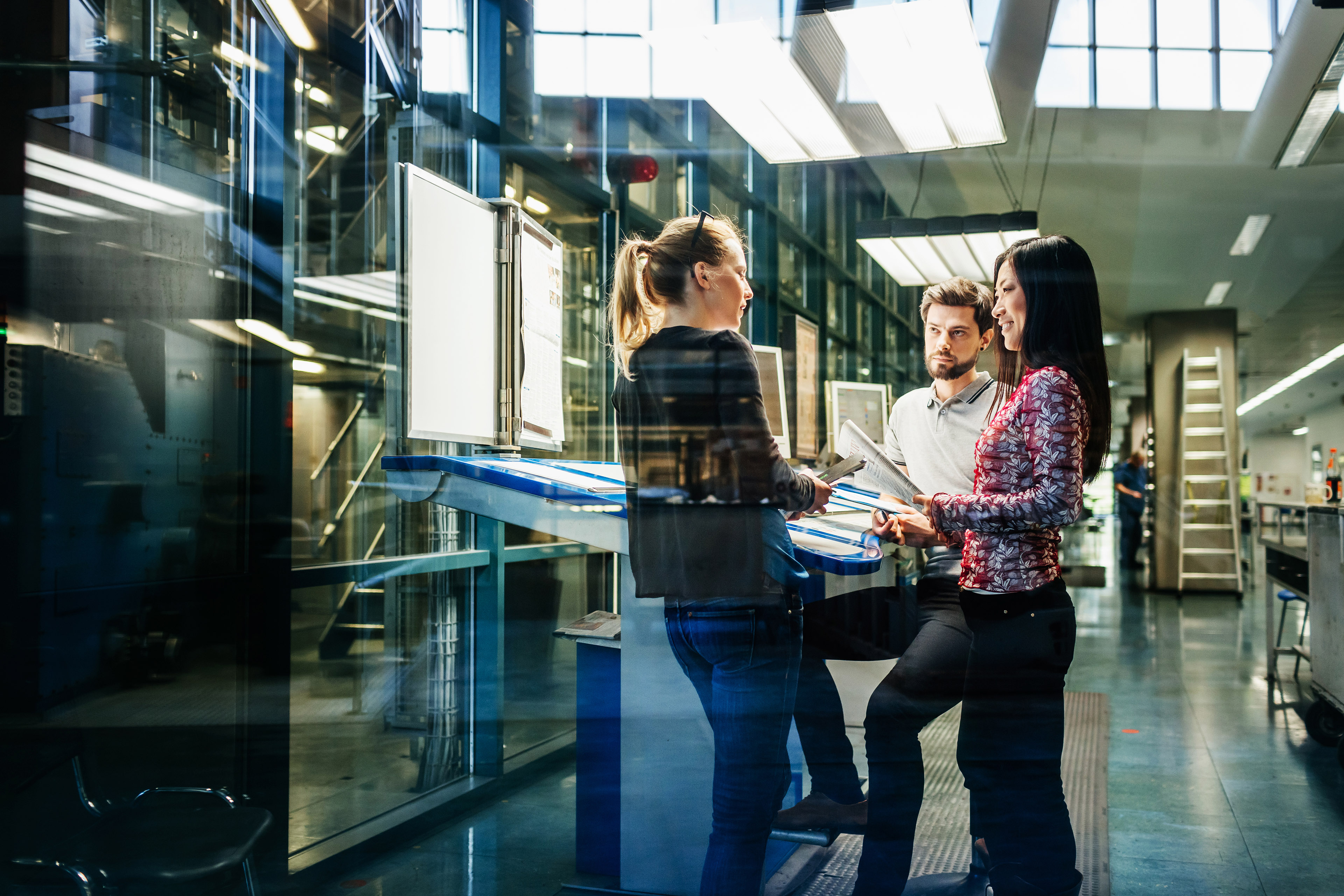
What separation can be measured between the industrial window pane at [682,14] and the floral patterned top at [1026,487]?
1.30 meters

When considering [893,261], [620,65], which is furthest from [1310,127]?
[620,65]

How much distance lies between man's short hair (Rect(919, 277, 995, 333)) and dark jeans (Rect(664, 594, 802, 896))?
0.68 m

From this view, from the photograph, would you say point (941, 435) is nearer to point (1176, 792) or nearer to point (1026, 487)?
point (1026, 487)

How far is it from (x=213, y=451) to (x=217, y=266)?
452mm

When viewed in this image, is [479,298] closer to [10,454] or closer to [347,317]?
[347,317]

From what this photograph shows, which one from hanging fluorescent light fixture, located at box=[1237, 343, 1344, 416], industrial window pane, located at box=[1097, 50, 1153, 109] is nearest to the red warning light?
industrial window pane, located at box=[1097, 50, 1153, 109]

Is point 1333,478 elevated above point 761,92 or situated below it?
below

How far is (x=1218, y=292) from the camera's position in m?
2.08

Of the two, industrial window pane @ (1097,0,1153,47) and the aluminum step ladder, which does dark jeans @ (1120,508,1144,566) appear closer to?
the aluminum step ladder

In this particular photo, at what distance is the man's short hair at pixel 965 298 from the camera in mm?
1725

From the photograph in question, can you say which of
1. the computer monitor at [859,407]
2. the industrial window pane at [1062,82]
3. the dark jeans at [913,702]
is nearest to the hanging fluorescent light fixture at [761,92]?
the industrial window pane at [1062,82]

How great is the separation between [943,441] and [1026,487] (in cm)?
25

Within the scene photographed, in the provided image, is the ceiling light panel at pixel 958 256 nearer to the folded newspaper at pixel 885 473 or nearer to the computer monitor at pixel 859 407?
the computer monitor at pixel 859 407

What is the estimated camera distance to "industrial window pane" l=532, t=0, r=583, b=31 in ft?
8.22
